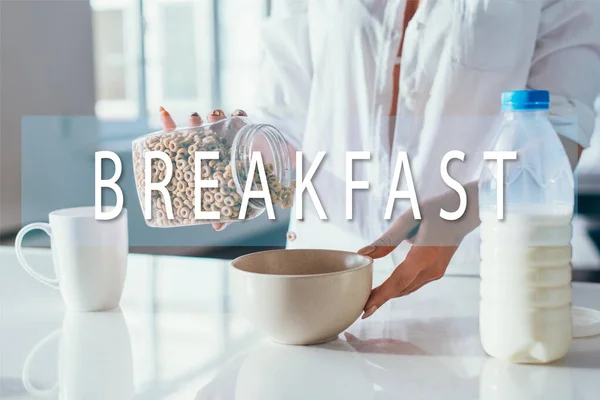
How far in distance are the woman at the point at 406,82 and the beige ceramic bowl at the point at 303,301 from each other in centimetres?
43

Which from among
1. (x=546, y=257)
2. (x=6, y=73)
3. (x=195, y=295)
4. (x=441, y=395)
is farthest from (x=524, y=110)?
(x=6, y=73)

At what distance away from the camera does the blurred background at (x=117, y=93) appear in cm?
185

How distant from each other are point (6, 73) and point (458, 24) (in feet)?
4.16

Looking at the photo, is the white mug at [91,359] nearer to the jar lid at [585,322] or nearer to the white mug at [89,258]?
the white mug at [89,258]

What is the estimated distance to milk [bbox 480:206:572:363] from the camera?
2.03ft

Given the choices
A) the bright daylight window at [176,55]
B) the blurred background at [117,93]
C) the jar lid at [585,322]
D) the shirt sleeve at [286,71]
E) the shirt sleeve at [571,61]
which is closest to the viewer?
the jar lid at [585,322]

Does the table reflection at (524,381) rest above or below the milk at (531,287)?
below

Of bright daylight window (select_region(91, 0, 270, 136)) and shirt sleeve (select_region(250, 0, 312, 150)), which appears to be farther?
bright daylight window (select_region(91, 0, 270, 136))

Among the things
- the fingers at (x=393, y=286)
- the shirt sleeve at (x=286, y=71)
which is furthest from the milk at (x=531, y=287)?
the shirt sleeve at (x=286, y=71)

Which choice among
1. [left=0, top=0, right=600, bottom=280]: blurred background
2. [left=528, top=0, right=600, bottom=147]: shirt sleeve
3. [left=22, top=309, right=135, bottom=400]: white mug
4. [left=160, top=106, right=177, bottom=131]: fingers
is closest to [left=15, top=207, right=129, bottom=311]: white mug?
[left=22, top=309, right=135, bottom=400]: white mug

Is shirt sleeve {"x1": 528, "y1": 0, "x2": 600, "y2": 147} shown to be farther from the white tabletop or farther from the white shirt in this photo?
the white tabletop

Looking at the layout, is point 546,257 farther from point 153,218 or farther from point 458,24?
point 458,24

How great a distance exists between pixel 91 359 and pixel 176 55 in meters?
3.55

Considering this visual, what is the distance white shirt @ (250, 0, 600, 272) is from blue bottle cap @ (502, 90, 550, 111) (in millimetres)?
552
